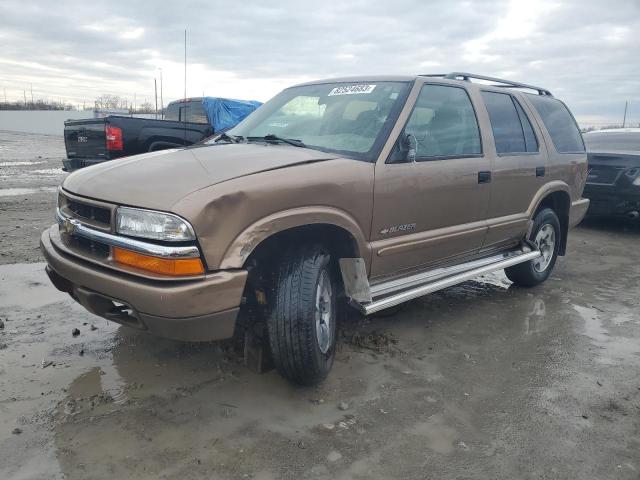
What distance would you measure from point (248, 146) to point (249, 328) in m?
1.19

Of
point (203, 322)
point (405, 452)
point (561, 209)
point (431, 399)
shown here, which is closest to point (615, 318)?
point (561, 209)

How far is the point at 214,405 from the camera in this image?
9.89ft

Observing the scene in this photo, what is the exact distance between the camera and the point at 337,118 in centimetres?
380

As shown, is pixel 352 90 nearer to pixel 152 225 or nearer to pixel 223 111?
pixel 152 225

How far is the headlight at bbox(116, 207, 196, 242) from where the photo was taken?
2572 mm

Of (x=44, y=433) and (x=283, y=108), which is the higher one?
(x=283, y=108)

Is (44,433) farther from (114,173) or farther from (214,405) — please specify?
(114,173)

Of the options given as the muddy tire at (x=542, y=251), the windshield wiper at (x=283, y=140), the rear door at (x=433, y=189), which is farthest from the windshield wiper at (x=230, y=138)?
the muddy tire at (x=542, y=251)

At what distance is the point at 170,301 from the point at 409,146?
A: 1.87 metres

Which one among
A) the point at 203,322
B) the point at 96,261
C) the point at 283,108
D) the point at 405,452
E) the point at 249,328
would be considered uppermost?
the point at 283,108

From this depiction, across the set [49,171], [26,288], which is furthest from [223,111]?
[26,288]

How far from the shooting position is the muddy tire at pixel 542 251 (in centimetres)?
532

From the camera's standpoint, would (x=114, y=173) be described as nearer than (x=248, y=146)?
Yes

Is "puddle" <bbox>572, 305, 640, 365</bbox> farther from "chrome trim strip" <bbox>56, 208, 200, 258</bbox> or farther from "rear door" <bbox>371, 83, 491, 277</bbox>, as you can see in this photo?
"chrome trim strip" <bbox>56, 208, 200, 258</bbox>
